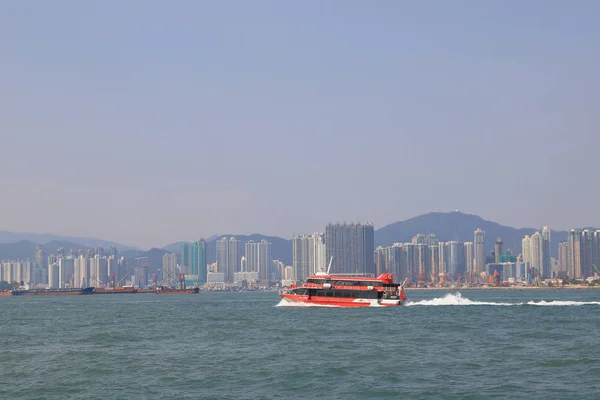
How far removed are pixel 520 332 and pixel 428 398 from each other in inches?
1080

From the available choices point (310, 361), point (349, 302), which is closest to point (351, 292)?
point (349, 302)

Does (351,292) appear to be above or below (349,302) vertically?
above

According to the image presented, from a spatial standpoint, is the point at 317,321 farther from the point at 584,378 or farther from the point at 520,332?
the point at 584,378

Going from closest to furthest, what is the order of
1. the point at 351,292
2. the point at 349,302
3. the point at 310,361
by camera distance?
the point at 310,361
the point at 349,302
the point at 351,292

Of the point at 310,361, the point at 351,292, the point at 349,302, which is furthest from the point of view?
the point at 351,292

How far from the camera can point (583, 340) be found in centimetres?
4916

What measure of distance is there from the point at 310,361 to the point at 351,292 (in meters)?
54.5

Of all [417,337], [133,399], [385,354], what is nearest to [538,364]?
[385,354]

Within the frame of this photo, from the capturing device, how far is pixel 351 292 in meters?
95.1

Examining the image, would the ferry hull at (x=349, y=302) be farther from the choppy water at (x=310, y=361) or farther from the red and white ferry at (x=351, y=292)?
the choppy water at (x=310, y=361)

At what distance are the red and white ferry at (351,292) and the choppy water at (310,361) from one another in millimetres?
26887

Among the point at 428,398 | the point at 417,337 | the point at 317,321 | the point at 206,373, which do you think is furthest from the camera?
the point at 317,321

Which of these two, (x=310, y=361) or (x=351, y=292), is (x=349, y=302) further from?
(x=310, y=361)

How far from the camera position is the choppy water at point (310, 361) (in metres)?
32.4
